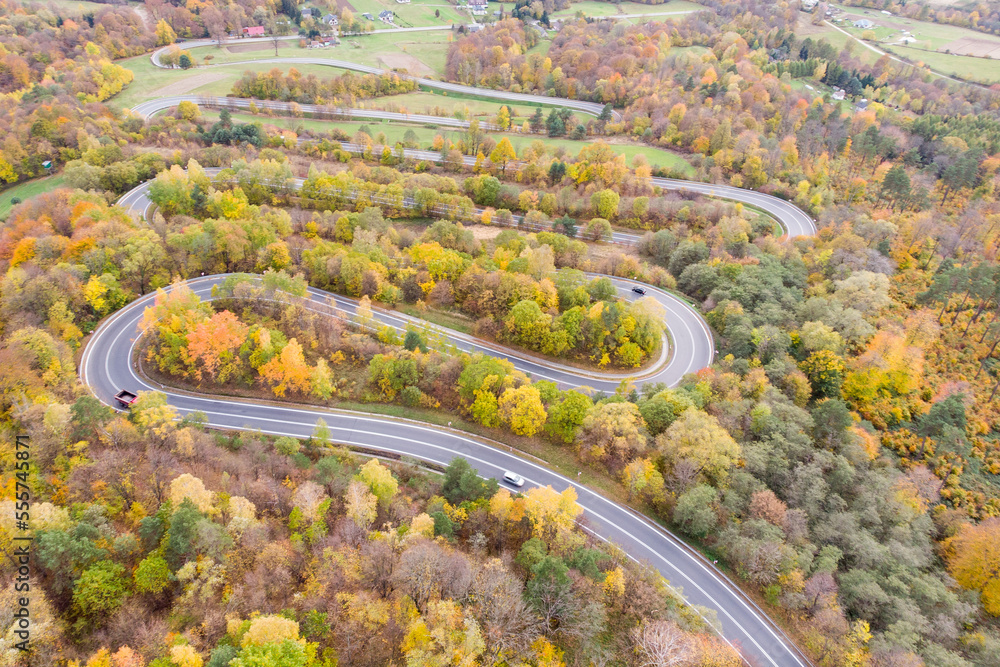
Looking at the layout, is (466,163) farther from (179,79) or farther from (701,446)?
(179,79)

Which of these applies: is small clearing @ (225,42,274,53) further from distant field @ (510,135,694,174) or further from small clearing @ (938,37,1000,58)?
small clearing @ (938,37,1000,58)

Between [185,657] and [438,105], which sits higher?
[438,105]

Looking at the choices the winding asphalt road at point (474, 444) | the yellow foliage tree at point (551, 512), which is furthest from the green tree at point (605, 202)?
the yellow foliage tree at point (551, 512)

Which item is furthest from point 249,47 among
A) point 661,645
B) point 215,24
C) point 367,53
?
point 661,645

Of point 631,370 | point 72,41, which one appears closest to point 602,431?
point 631,370

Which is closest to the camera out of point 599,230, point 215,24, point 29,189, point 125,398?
point 125,398

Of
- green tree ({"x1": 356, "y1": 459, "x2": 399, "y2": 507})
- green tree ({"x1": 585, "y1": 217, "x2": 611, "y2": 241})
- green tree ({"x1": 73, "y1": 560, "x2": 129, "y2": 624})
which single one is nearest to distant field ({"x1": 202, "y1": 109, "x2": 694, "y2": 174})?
green tree ({"x1": 585, "y1": 217, "x2": 611, "y2": 241})

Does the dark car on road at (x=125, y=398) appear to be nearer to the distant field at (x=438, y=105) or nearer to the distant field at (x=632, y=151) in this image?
the distant field at (x=632, y=151)
